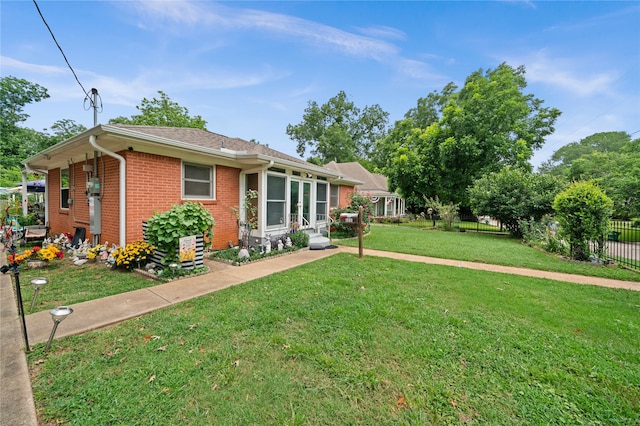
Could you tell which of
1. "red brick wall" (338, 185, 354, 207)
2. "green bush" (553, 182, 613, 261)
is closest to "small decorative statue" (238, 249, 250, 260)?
"red brick wall" (338, 185, 354, 207)

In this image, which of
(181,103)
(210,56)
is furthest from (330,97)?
(210,56)

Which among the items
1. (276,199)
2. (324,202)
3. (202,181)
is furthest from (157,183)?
(324,202)

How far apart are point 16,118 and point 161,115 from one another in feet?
40.1

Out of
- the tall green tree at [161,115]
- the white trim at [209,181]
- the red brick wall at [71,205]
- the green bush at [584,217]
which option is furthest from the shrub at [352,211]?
the tall green tree at [161,115]

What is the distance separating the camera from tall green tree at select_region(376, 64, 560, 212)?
18109mm

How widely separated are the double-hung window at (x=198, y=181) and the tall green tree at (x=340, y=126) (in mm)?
31164

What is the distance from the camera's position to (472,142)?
17.6 metres

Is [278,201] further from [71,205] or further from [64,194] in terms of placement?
[64,194]

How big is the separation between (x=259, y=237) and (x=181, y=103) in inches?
1072

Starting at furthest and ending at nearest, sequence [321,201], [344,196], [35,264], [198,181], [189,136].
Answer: [344,196]
[321,201]
[189,136]
[198,181]
[35,264]

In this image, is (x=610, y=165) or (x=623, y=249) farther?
(x=610, y=165)

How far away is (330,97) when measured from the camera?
131 feet

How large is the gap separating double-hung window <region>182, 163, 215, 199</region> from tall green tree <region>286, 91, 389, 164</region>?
3116 centimetres

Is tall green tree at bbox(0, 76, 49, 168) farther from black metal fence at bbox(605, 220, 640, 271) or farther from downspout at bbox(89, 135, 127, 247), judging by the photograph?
black metal fence at bbox(605, 220, 640, 271)
